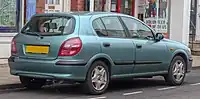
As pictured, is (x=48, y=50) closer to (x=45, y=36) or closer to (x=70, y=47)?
(x=45, y=36)

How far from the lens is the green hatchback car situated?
30.0ft

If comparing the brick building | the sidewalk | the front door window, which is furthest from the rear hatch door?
the front door window

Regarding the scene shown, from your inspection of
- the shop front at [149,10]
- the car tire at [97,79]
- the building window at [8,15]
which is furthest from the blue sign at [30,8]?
the car tire at [97,79]

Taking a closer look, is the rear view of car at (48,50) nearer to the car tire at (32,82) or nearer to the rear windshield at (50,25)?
the rear windshield at (50,25)

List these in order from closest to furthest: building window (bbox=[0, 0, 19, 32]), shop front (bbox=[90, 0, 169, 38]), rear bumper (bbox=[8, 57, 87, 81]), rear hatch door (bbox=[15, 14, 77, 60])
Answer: rear bumper (bbox=[8, 57, 87, 81]) → rear hatch door (bbox=[15, 14, 77, 60]) → building window (bbox=[0, 0, 19, 32]) → shop front (bbox=[90, 0, 169, 38])

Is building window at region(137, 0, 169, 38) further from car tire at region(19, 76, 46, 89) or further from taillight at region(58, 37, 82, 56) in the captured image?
taillight at region(58, 37, 82, 56)

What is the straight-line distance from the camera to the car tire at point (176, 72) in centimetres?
1125

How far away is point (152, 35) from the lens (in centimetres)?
1087

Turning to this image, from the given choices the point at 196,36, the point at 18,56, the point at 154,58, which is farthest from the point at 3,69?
the point at 196,36

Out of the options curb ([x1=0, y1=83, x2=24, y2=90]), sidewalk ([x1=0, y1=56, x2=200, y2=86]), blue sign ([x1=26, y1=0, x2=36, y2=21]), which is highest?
blue sign ([x1=26, y1=0, x2=36, y2=21])

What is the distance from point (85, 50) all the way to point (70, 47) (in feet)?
0.96

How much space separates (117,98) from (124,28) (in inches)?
64.2

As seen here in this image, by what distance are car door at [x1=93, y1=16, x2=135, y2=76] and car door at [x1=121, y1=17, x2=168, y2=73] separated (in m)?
0.19

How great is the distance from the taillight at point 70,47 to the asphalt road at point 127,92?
33.1 inches
